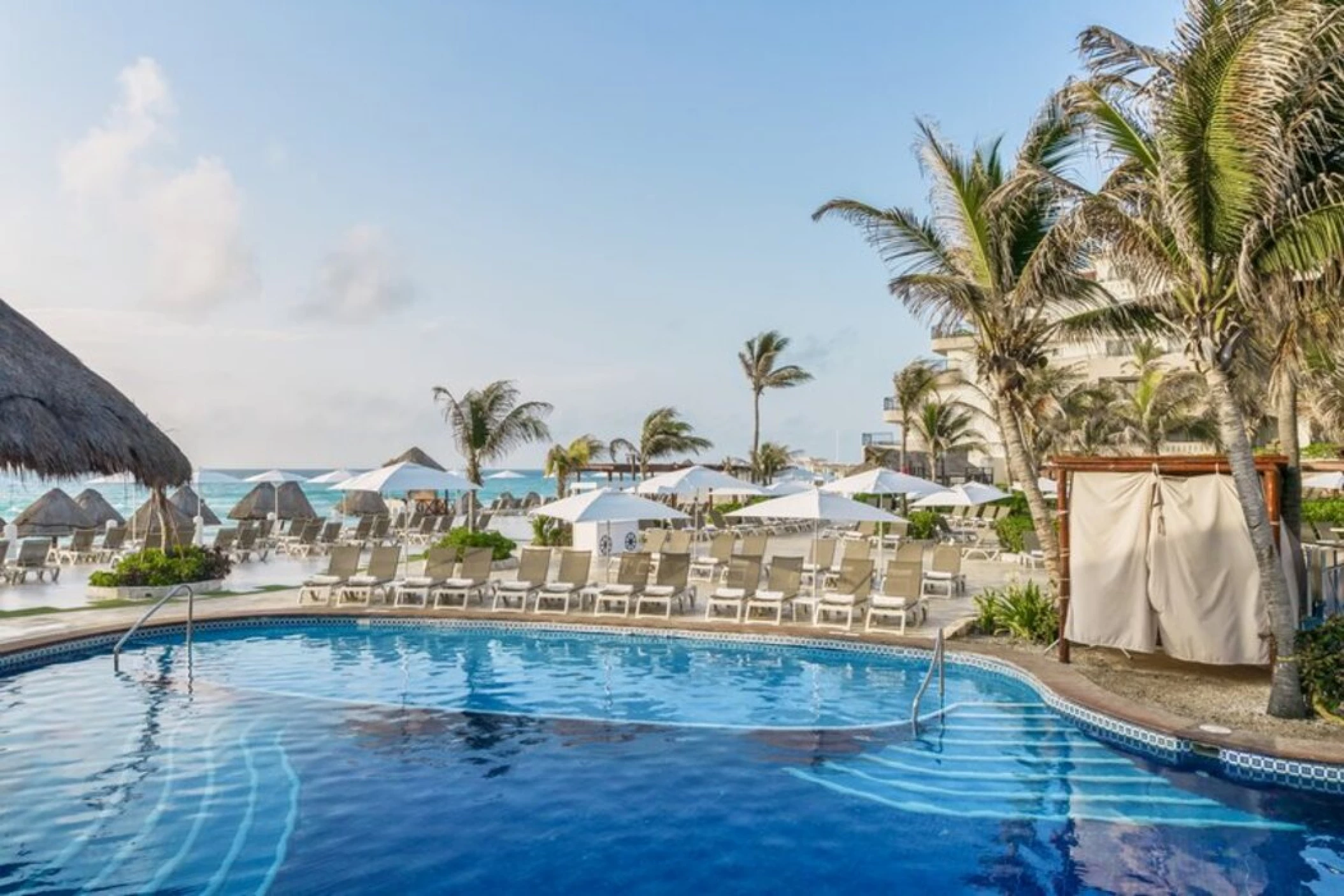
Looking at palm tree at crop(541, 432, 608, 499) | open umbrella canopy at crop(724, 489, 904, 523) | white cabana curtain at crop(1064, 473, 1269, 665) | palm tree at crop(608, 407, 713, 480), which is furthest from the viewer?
palm tree at crop(608, 407, 713, 480)

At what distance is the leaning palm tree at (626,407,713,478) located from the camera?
3684 centimetres

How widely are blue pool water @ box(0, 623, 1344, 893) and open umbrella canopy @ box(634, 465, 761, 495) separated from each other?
341 inches

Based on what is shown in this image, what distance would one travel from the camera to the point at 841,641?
1223cm

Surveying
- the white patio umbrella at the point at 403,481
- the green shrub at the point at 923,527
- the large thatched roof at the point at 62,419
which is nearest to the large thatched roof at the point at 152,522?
the white patio umbrella at the point at 403,481

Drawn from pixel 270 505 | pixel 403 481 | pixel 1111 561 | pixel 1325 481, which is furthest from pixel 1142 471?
pixel 270 505

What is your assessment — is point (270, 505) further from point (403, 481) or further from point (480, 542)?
point (403, 481)

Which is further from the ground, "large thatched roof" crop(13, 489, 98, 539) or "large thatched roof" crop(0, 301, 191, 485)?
"large thatched roof" crop(0, 301, 191, 485)

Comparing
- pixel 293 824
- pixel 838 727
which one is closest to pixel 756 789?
pixel 838 727

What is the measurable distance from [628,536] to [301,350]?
1055 cm

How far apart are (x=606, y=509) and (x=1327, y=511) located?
65.3 ft

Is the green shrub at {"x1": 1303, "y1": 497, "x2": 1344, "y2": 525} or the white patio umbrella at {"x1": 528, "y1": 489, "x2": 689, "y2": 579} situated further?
the green shrub at {"x1": 1303, "y1": 497, "x2": 1344, "y2": 525}

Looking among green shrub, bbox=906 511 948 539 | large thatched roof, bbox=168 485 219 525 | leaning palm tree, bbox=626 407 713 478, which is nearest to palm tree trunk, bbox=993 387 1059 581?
green shrub, bbox=906 511 948 539

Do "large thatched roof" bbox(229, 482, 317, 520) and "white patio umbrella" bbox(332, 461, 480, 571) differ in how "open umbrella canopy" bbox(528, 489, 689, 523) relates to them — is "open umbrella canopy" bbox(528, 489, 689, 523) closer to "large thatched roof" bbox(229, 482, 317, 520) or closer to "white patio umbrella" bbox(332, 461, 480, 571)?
"white patio umbrella" bbox(332, 461, 480, 571)

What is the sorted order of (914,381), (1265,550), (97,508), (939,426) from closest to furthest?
(1265,550) < (97,508) < (914,381) < (939,426)
